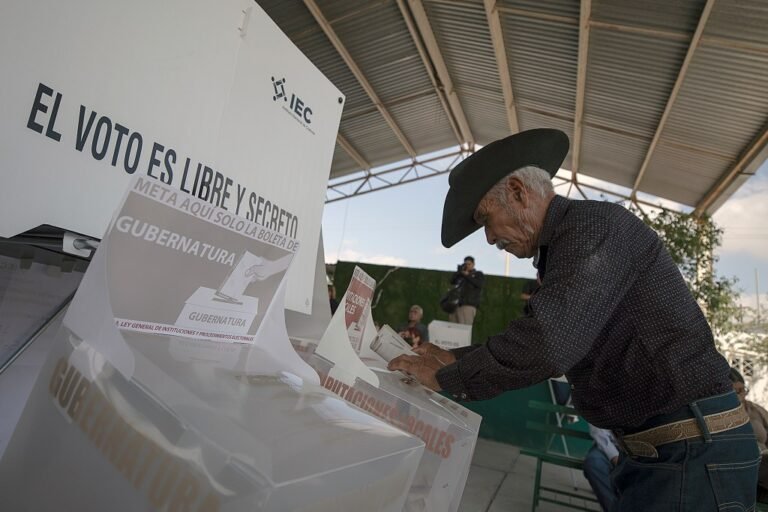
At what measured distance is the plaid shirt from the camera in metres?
0.80

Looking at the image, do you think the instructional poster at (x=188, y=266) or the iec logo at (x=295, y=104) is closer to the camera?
the instructional poster at (x=188, y=266)

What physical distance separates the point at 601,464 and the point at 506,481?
0.84 metres

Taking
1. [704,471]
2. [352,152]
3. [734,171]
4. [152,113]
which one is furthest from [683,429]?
[352,152]

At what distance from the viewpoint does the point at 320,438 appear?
1.02ft

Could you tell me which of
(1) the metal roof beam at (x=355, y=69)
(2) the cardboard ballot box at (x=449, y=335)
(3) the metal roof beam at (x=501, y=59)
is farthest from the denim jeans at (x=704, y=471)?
(1) the metal roof beam at (x=355, y=69)

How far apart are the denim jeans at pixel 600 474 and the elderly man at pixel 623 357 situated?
5.47 ft

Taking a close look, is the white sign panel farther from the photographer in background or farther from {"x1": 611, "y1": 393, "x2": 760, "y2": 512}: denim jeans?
the photographer in background

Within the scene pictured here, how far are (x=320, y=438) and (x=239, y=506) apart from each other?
0.24 feet

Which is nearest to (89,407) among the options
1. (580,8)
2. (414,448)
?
(414,448)

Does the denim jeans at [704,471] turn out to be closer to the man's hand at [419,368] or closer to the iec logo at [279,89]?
the man's hand at [419,368]

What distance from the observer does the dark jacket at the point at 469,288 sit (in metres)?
5.95

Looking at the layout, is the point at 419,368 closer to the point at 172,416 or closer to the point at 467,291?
the point at 172,416

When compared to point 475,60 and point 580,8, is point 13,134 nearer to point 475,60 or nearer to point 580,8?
point 580,8

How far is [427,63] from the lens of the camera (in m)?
7.89
